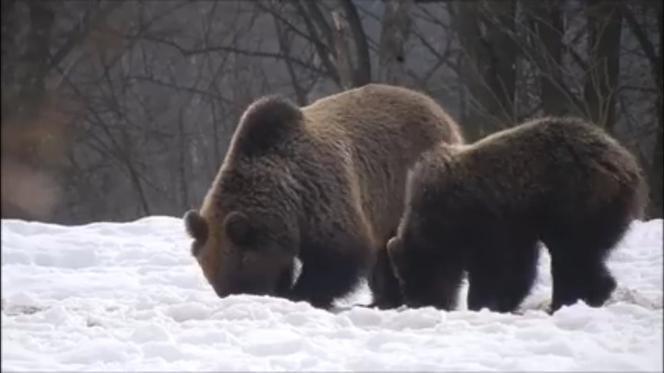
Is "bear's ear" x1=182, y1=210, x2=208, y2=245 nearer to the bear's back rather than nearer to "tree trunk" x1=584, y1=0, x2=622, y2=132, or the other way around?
the bear's back

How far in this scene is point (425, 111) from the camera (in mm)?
8562

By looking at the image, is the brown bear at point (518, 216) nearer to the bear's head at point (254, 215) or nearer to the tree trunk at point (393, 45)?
the bear's head at point (254, 215)

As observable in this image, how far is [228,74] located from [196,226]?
11235mm

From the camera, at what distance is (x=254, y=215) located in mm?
7438

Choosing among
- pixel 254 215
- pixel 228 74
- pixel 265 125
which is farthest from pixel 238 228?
pixel 228 74

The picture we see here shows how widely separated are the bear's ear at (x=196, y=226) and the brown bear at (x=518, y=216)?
1.22 meters

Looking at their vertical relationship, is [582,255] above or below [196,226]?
below

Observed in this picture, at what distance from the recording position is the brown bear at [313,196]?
24.2 feet

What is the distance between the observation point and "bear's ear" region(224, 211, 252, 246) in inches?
288

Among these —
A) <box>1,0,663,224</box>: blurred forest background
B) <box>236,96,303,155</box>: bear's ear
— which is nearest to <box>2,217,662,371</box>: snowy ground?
<box>1,0,663,224</box>: blurred forest background

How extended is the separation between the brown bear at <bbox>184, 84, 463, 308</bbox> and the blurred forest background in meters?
0.98

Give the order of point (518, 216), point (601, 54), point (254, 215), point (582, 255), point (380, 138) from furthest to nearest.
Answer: point (601, 54)
point (380, 138)
point (254, 215)
point (518, 216)
point (582, 255)

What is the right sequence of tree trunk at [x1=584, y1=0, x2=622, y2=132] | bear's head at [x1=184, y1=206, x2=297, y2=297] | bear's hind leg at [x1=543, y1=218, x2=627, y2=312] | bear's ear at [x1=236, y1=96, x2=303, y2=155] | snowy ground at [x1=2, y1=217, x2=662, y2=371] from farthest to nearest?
tree trunk at [x1=584, y1=0, x2=622, y2=132], bear's ear at [x1=236, y1=96, x2=303, y2=155], bear's head at [x1=184, y1=206, x2=297, y2=297], bear's hind leg at [x1=543, y1=218, x2=627, y2=312], snowy ground at [x1=2, y1=217, x2=662, y2=371]

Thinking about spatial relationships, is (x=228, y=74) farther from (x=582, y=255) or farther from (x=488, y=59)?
(x=582, y=255)
